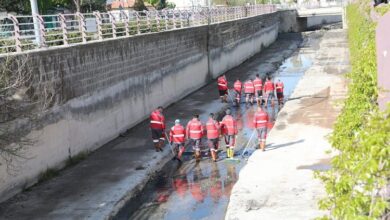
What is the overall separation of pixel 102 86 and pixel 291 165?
24.3ft

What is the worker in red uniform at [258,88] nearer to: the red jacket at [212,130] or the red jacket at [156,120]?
the red jacket at [156,120]

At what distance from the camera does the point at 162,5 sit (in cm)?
6662

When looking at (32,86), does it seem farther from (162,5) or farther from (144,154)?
(162,5)

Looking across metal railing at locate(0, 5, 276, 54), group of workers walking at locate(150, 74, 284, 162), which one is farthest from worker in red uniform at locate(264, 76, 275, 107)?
group of workers walking at locate(150, 74, 284, 162)

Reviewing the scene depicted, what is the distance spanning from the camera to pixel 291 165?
43.7ft

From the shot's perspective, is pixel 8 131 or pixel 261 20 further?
A: pixel 261 20

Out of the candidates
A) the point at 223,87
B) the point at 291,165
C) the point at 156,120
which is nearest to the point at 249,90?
the point at 223,87

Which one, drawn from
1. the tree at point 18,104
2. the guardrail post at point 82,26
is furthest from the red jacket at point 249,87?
the tree at point 18,104

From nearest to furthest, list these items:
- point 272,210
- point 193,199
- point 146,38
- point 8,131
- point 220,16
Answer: point 272,210 < point 8,131 < point 193,199 < point 146,38 < point 220,16

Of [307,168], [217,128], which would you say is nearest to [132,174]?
[217,128]

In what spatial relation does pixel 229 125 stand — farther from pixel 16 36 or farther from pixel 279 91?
pixel 279 91

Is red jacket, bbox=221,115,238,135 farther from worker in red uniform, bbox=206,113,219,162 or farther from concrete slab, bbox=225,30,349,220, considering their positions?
concrete slab, bbox=225,30,349,220

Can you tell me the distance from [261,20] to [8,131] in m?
43.2

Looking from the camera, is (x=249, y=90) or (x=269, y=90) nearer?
(x=269, y=90)
